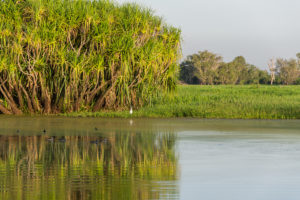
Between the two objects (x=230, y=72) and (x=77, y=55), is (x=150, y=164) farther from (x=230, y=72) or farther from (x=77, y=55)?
(x=230, y=72)

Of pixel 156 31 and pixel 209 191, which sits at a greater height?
pixel 156 31

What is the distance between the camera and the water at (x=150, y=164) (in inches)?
357

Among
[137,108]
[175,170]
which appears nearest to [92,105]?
[137,108]

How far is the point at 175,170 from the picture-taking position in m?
11.5

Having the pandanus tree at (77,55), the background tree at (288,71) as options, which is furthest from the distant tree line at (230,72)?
the pandanus tree at (77,55)

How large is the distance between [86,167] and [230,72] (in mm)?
100571

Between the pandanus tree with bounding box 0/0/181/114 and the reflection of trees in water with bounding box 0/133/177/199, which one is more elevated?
the pandanus tree with bounding box 0/0/181/114

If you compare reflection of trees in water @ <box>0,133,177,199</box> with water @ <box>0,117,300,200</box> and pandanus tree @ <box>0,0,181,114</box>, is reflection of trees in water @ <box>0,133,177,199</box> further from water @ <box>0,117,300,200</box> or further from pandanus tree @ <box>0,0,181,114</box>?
pandanus tree @ <box>0,0,181,114</box>

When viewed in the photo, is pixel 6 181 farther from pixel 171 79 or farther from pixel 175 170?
pixel 171 79

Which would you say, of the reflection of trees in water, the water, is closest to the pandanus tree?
the water

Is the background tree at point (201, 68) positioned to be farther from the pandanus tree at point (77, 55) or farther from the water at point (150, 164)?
the water at point (150, 164)

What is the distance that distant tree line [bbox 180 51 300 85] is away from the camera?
110062 mm

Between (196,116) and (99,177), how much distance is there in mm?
20968

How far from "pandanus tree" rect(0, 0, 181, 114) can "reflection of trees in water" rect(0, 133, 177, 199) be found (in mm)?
13197
